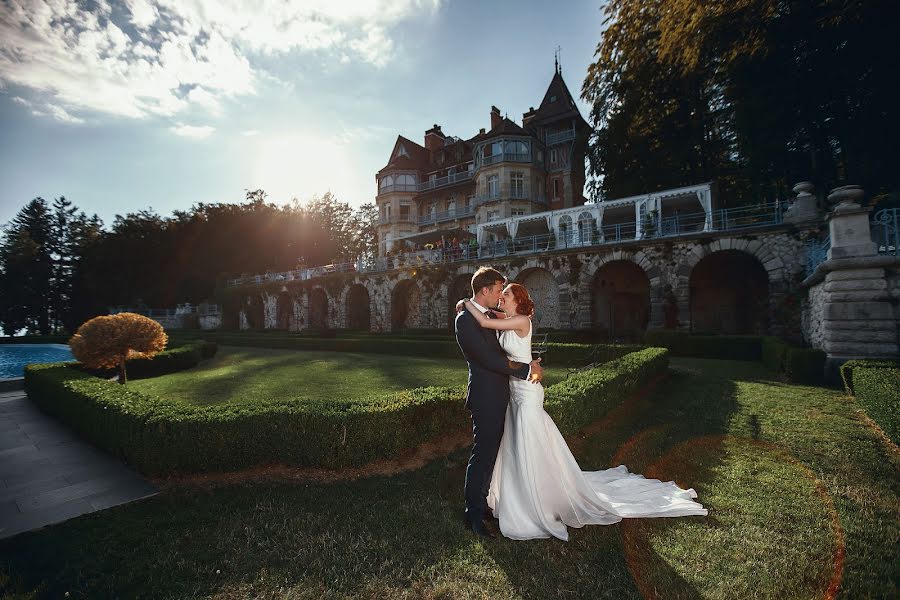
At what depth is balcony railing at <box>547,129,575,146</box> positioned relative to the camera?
34.8 meters

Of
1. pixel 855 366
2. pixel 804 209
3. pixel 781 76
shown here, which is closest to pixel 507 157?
pixel 781 76

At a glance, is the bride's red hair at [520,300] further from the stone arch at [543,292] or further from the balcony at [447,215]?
the balcony at [447,215]

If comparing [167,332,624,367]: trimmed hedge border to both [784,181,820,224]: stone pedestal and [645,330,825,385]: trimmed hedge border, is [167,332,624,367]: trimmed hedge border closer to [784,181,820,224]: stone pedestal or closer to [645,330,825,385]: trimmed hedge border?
[645,330,825,385]: trimmed hedge border

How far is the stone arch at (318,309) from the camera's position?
39.0 metres

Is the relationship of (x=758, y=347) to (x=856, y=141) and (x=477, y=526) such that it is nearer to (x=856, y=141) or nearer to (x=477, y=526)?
(x=856, y=141)

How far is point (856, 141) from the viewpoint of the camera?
1439 centimetres

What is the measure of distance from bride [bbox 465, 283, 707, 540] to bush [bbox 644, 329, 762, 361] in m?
13.7

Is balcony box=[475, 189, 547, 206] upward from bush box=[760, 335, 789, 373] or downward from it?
upward

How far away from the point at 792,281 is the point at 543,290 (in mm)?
11618

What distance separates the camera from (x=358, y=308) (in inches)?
1489

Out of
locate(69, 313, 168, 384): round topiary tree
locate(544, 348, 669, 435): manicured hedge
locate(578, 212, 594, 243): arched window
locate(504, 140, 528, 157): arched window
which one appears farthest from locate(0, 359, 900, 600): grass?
locate(504, 140, 528, 157): arched window

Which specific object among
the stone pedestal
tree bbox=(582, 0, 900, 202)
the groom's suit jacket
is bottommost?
the groom's suit jacket

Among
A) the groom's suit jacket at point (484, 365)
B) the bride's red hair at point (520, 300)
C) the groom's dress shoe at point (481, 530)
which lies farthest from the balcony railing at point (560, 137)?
the groom's dress shoe at point (481, 530)

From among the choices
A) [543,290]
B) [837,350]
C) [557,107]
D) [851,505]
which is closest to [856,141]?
[837,350]
